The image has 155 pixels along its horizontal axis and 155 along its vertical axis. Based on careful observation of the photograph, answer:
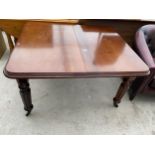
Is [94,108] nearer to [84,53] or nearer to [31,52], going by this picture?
[84,53]

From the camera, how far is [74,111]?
1.46m

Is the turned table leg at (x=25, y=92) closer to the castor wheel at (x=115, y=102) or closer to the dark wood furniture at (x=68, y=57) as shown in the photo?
the dark wood furniture at (x=68, y=57)

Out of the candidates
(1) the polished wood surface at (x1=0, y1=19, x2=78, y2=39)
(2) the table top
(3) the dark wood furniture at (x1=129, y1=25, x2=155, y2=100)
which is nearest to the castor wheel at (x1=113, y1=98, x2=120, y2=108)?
(3) the dark wood furniture at (x1=129, y1=25, x2=155, y2=100)

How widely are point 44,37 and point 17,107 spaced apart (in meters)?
0.69

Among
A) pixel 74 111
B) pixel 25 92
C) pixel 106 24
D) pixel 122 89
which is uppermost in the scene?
pixel 106 24

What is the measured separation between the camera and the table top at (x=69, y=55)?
99 centimetres

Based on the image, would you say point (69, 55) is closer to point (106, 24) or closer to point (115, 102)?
point (115, 102)

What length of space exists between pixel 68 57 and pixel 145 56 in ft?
2.33

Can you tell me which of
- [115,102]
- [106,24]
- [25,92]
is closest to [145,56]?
[115,102]

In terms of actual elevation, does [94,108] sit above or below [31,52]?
below

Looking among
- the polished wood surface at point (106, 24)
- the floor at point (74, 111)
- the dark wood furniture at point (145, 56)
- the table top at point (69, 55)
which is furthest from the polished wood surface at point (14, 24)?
the dark wood furniture at point (145, 56)

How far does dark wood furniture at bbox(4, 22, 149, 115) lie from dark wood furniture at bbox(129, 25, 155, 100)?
0.65ft

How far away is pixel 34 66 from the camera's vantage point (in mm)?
995
